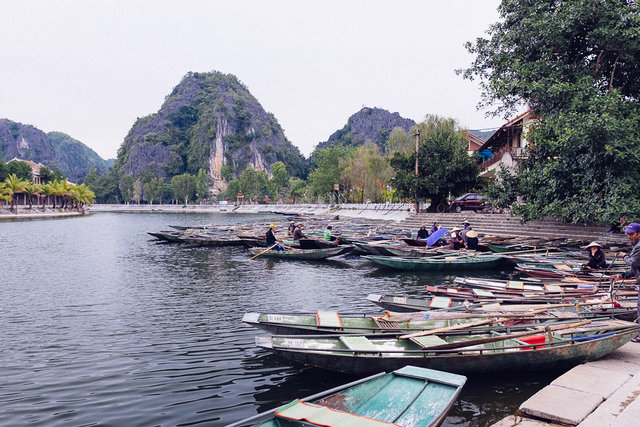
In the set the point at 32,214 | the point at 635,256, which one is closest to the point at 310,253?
the point at 635,256

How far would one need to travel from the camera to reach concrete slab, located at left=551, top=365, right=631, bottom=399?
5.38m

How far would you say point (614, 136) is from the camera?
17.0 metres

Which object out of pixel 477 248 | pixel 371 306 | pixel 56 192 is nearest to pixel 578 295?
pixel 371 306

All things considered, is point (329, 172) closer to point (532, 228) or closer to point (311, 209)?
point (311, 209)

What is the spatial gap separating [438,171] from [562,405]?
3282 cm

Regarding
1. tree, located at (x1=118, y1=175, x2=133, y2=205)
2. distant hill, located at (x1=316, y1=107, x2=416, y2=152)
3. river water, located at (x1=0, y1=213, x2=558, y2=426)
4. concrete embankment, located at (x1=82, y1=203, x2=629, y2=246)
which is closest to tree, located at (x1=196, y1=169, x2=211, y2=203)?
tree, located at (x1=118, y1=175, x2=133, y2=205)

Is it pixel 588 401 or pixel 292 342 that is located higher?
pixel 292 342

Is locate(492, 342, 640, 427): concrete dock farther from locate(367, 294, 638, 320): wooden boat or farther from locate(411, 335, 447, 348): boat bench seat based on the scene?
locate(367, 294, 638, 320): wooden boat

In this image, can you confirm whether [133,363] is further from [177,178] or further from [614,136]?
[177,178]

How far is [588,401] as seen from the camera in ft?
16.5

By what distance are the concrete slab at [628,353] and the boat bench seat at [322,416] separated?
15.0ft

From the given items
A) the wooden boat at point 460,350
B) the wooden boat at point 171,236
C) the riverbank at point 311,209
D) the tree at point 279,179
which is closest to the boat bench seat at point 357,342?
the wooden boat at point 460,350

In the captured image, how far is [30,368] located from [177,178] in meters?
135

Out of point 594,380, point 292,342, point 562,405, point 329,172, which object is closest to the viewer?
point 562,405
